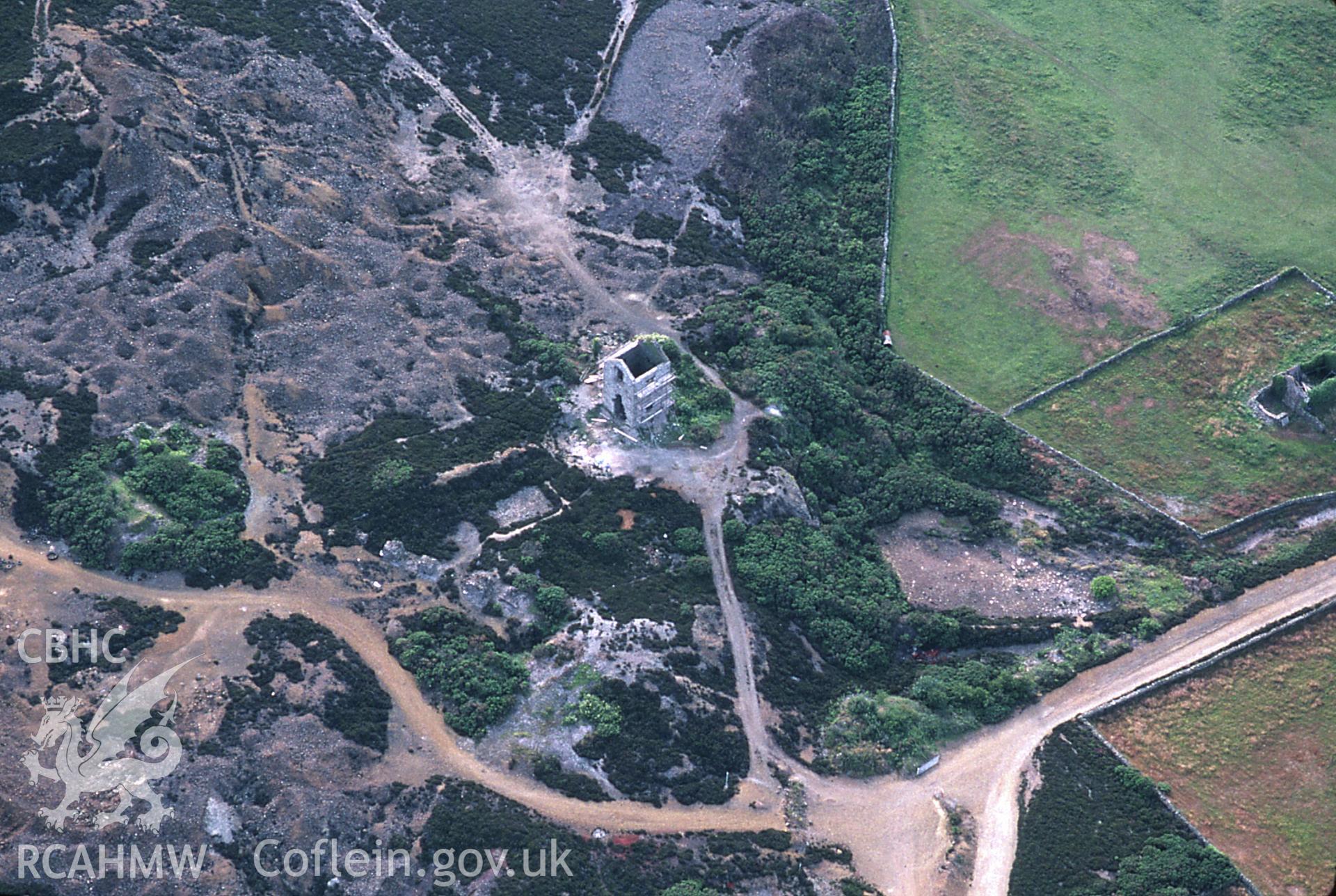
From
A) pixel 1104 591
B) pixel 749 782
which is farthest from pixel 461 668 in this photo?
pixel 1104 591

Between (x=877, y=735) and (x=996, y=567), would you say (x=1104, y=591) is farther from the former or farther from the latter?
(x=877, y=735)

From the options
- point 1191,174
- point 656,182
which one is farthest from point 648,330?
point 1191,174

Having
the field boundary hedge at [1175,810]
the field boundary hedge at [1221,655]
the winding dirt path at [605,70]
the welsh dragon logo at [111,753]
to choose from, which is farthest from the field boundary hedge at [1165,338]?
the welsh dragon logo at [111,753]

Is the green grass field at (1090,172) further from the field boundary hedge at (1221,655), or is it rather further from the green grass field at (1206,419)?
the field boundary hedge at (1221,655)

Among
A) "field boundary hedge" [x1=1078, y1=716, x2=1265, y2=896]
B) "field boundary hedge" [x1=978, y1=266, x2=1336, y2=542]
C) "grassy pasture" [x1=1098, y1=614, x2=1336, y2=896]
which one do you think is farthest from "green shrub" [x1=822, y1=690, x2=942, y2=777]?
"field boundary hedge" [x1=978, y1=266, x2=1336, y2=542]

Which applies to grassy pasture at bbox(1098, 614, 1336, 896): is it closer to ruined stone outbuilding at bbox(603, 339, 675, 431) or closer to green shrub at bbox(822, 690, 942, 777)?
green shrub at bbox(822, 690, 942, 777)

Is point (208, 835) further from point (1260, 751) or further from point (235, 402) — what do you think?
point (1260, 751)
